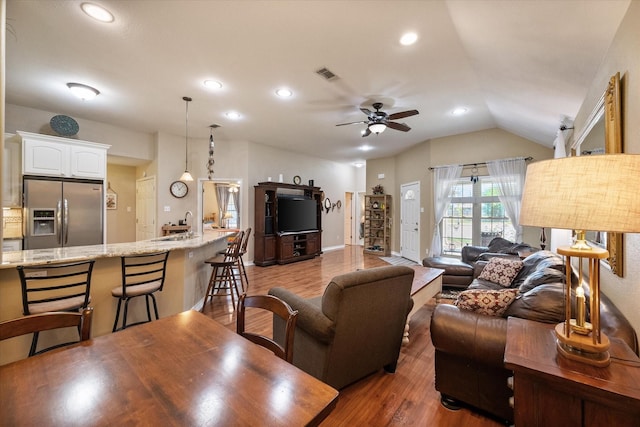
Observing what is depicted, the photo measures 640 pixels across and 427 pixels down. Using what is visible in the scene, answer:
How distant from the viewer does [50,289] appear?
6.27 ft

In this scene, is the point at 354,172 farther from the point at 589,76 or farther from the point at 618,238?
the point at 618,238

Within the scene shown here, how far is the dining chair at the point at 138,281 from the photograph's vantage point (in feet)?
8.13

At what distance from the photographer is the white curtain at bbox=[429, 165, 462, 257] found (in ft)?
19.2

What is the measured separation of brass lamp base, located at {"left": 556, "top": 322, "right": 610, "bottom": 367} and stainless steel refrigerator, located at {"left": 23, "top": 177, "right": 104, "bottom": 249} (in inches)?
234

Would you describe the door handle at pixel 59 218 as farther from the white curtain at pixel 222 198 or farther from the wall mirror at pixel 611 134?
the wall mirror at pixel 611 134

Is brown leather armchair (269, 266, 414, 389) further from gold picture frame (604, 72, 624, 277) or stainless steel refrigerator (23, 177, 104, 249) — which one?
stainless steel refrigerator (23, 177, 104, 249)

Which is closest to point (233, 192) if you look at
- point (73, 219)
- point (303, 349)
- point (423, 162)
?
point (73, 219)

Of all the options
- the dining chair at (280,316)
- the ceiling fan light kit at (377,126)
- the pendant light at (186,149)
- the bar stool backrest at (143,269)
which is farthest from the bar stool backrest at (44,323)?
the ceiling fan light kit at (377,126)

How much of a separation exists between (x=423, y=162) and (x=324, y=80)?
3.98 m

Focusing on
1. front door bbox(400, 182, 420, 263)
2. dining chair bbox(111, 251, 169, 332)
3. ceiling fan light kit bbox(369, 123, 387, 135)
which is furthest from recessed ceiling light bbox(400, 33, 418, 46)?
front door bbox(400, 182, 420, 263)

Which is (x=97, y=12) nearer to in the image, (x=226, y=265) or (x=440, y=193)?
(x=226, y=265)

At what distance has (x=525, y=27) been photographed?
2105mm

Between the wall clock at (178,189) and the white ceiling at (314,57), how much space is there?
1.60 metres

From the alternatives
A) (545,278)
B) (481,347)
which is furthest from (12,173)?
(545,278)
